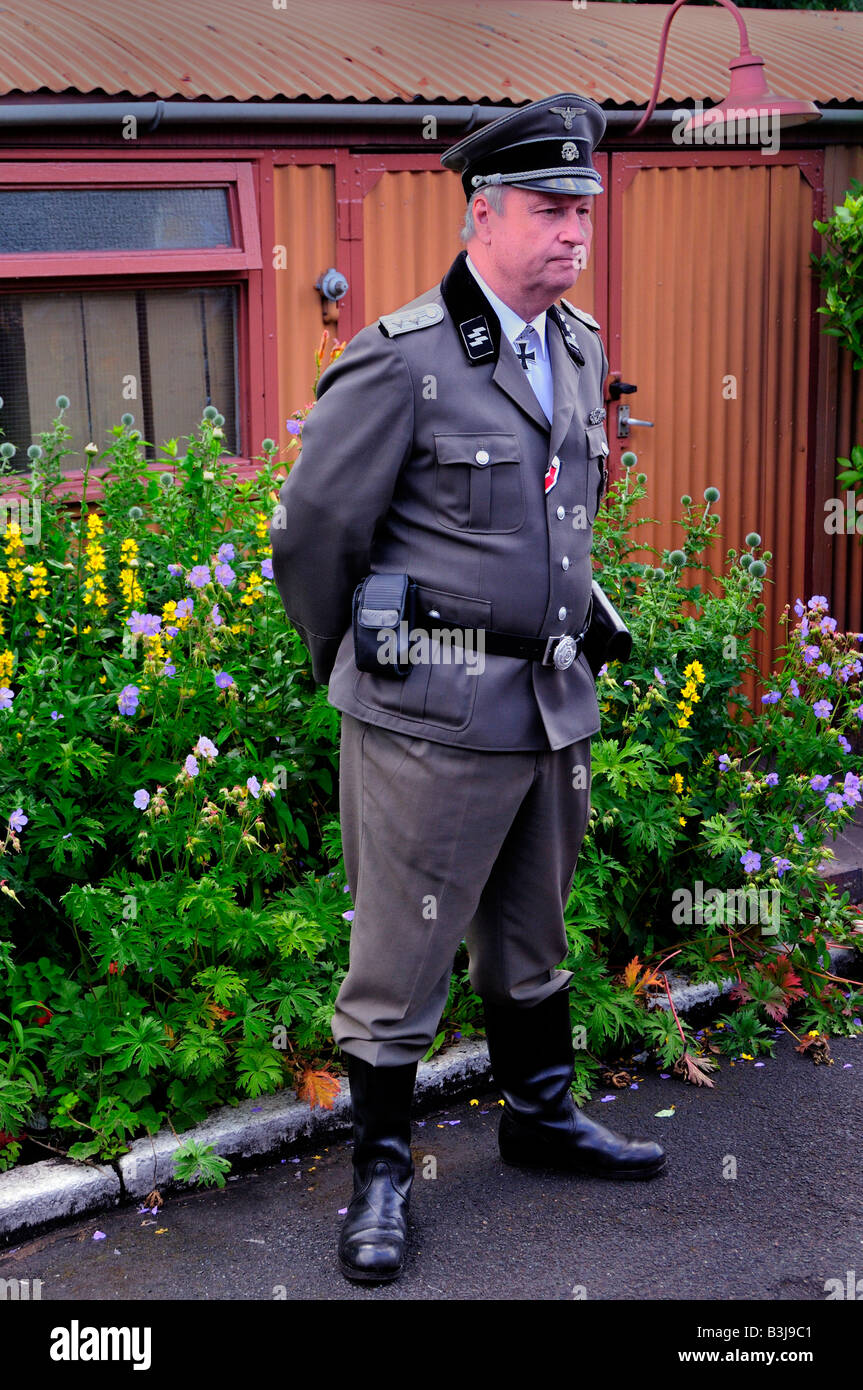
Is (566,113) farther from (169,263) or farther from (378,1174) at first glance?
(169,263)

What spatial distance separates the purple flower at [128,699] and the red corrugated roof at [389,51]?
2.32 meters

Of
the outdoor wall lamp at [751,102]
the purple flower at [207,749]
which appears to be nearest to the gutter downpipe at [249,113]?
the outdoor wall lamp at [751,102]

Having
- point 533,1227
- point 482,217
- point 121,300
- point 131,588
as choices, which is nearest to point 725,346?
point 121,300

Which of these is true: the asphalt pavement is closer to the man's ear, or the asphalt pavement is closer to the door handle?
the man's ear

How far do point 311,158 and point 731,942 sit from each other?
3.24m

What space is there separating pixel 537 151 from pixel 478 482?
65 cm

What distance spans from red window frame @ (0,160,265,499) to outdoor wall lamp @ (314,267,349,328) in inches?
9.4

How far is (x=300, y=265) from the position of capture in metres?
5.41

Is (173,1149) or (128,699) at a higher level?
(128,699)

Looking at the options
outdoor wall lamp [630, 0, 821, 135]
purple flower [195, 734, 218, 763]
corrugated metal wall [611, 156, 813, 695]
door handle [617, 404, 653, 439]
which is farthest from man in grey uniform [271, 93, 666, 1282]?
corrugated metal wall [611, 156, 813, 695]

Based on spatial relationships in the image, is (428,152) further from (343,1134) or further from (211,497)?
(343,1134)

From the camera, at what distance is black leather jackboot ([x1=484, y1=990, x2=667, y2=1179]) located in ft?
10.6
